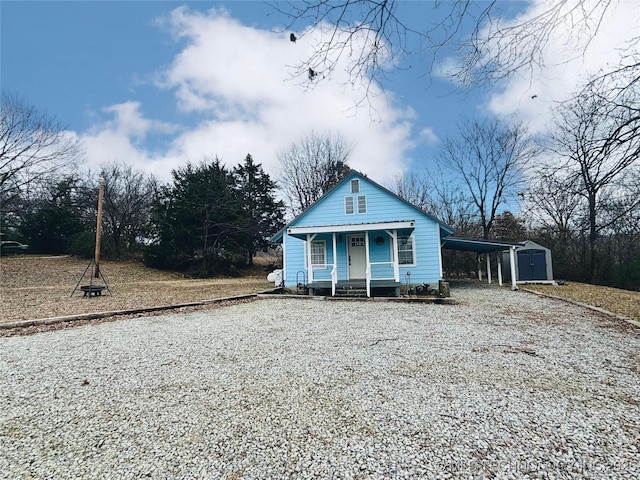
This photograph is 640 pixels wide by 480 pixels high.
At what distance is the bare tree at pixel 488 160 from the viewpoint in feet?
68.8

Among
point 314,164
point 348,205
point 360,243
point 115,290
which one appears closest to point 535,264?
point 360,243

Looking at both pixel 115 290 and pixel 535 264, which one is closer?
pixel 115 290

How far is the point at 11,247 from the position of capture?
2317cm

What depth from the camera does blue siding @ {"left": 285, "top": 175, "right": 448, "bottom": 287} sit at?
41.4 ft

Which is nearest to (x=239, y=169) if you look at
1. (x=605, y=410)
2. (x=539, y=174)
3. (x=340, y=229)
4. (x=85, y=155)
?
(x=85, y=155)

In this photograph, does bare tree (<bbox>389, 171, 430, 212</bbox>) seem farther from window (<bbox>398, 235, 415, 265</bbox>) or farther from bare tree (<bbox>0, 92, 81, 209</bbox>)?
bare tree (<bbox>0, 92, 81, 209</bbox>)

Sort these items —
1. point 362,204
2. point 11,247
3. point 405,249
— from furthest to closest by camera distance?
1. point 11,247
2. point 362,204
3. point 405,249

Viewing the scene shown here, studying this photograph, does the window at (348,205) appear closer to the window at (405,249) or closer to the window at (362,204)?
the window at (362,204)

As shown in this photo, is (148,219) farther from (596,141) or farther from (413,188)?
(596,141)

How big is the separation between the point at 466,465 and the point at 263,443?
1446 mm

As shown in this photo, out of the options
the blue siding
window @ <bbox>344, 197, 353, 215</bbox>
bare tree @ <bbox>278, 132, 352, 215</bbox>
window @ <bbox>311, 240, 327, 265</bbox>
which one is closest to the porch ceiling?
the blue siding

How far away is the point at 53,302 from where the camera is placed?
9.91m

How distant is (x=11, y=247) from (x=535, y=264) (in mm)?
35043

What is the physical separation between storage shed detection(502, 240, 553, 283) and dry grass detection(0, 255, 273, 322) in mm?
13334
